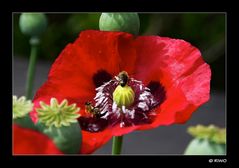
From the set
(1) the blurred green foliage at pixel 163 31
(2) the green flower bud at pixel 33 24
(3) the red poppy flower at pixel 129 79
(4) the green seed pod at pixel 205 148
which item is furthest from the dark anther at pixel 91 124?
(1) the blurred green foliage at pixel 163 31

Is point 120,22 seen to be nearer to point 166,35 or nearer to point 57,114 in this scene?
point 57,114

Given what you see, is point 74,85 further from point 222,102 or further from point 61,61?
point 222,102

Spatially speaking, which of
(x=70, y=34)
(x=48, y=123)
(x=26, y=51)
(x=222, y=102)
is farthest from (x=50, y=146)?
(x=222, y=102)

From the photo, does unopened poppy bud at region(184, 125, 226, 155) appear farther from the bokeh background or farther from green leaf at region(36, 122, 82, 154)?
the bokeh background

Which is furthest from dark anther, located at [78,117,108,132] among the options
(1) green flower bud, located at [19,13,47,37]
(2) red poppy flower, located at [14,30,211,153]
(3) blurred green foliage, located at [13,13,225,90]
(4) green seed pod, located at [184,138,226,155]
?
(3) blurred green foliage, located at [13,13,225,90]

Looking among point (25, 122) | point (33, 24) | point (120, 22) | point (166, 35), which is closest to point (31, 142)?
point (25, 122)
